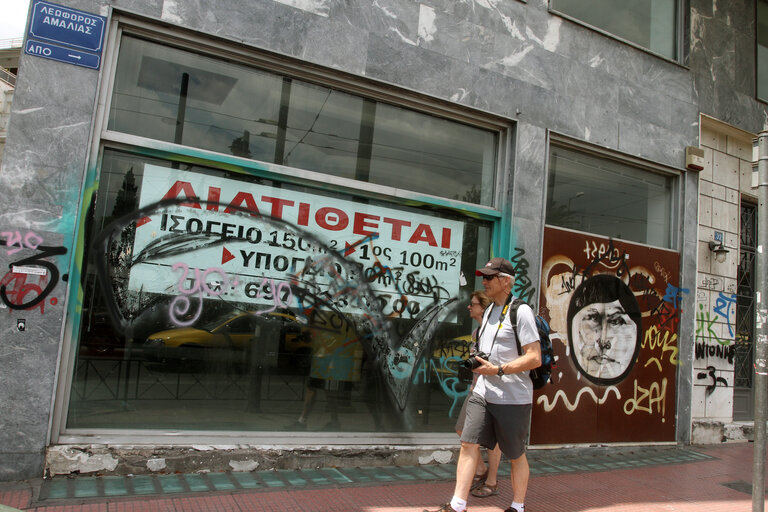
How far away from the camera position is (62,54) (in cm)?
467

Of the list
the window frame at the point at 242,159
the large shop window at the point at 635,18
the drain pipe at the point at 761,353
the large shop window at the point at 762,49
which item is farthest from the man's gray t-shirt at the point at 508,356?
the large shop window at the point at 762,49

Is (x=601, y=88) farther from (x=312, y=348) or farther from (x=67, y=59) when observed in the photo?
(x=67, y=59)

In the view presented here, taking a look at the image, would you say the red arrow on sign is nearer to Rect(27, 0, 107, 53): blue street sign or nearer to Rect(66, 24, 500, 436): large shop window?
Rect(66, 24, 500, 436): large shop window

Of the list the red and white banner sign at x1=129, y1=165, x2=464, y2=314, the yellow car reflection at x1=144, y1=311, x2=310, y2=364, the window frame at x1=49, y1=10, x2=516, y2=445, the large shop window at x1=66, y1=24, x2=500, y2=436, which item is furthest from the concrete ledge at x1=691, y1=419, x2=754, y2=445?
the yellow car reflection at x1=144, y1=311, x2=310, y2=364

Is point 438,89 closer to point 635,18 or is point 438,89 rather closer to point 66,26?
point 66,26

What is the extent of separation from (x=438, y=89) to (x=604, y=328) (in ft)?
11.8

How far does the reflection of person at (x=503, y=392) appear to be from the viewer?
158 inches

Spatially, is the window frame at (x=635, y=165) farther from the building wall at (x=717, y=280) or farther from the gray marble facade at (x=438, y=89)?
the building wall at (x=717, y=280)

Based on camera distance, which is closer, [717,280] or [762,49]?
[717,280]

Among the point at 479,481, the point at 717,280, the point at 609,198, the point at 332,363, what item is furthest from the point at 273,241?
the point at 717,280

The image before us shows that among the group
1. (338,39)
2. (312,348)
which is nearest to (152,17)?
(338,39)

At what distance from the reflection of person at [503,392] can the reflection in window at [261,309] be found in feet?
6.16

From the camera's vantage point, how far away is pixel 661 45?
26.9ft

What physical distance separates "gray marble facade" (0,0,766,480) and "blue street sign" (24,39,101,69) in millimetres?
75
